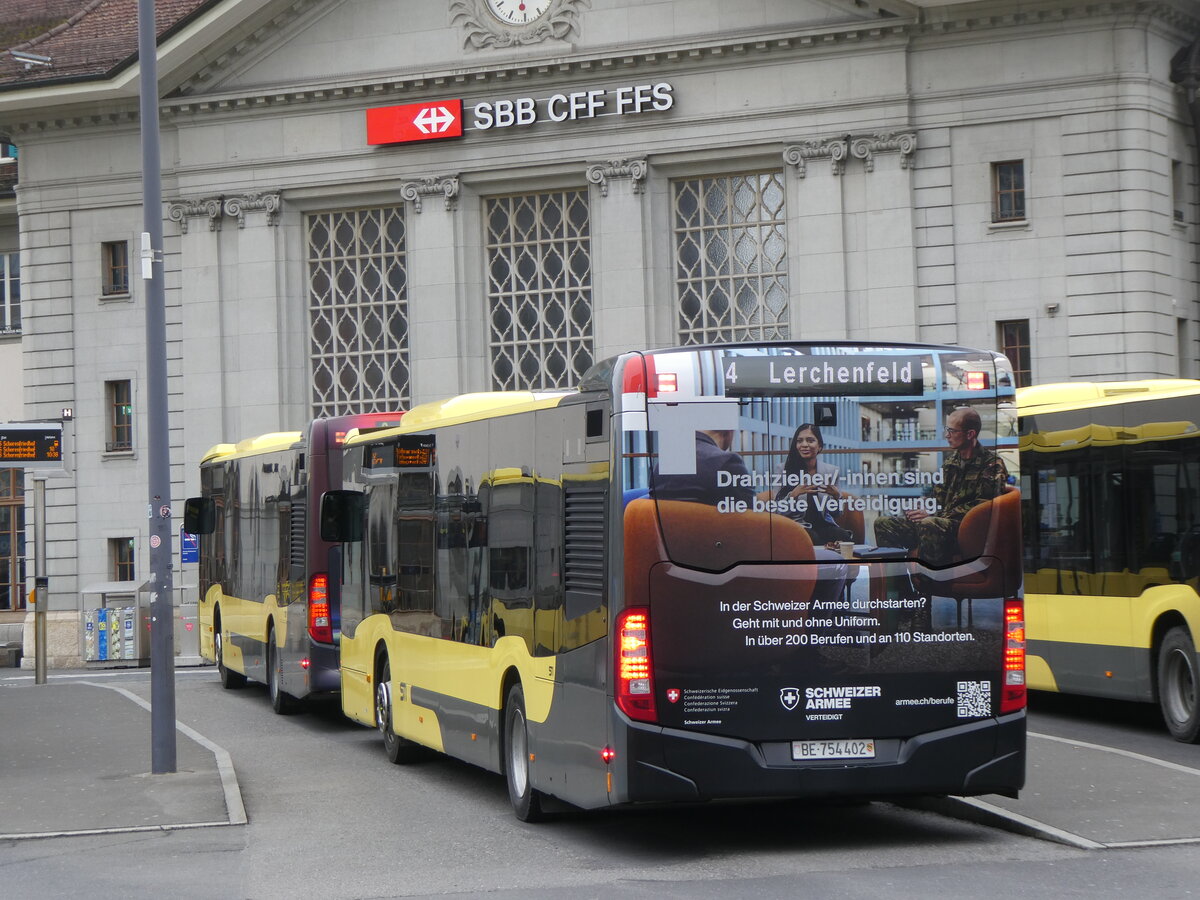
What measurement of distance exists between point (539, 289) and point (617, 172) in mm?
2856

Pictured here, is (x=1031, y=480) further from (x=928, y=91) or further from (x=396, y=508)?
(x=928, y=91)

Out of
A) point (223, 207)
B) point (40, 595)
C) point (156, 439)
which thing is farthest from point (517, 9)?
point (156, 439)

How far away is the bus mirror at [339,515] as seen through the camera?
18531mm

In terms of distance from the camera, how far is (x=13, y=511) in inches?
1750

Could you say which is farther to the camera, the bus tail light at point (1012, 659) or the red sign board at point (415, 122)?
the red sign board at point (415, 122)

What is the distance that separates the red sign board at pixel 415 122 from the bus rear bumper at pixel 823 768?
28.2 metres

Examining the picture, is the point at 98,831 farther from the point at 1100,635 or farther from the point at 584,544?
the point at 1100,635

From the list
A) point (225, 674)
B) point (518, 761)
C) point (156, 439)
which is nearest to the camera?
point (518, 761)

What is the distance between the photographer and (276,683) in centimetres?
2242

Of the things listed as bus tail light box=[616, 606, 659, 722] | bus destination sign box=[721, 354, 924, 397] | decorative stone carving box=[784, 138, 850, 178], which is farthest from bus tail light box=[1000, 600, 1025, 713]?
decorative stone carving box=[784, 138, 850, 178]

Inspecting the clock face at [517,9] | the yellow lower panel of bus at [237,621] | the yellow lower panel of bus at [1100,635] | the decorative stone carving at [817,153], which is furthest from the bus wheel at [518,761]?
the clock face at [517,9]

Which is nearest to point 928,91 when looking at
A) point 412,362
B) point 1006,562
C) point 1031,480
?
point 412,362

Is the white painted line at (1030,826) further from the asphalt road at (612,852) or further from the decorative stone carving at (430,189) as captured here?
the decorative stone carving at (430,189)

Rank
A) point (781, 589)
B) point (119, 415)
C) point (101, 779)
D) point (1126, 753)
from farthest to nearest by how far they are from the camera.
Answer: point (119, 415), point (101, 779), point (1126, 753), point (781, 589)
